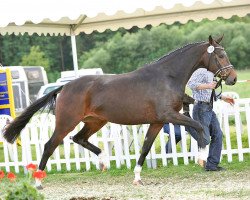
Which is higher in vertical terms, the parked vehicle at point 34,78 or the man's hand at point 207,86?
the parked vehicle at point 34,78

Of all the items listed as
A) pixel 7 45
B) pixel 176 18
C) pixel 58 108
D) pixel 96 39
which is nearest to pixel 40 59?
pixel 7 45

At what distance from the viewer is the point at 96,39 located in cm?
5634

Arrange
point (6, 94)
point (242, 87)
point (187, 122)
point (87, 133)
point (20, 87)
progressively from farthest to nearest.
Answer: point (242, 87), point (20, 87), point (6, 94), point (87, 133), point (187, 122)

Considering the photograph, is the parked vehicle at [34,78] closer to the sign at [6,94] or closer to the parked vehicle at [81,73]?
the parked vehicle at [81,73]

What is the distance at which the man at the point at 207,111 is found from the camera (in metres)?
9.08

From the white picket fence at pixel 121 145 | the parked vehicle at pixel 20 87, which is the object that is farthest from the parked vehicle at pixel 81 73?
the white picket fence at pixel 121 145

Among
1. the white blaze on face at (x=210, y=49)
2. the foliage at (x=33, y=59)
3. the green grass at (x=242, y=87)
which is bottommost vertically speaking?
the white blaze on face at (x=210, y=49)

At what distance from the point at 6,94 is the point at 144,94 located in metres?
6.88

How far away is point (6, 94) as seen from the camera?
14852mm

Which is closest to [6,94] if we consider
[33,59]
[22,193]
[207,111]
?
[207,111]

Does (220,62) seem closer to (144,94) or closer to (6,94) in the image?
(144,94)

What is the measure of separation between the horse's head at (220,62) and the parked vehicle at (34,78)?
820 inches

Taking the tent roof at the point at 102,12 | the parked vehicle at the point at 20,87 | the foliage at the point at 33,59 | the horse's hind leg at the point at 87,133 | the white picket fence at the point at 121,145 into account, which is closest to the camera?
the horse's hind leg at the point at 87,133

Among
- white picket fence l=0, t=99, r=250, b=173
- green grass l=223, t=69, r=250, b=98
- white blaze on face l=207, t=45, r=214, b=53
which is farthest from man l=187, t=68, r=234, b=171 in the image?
green grass l=223, t=69, r=250, b=98
